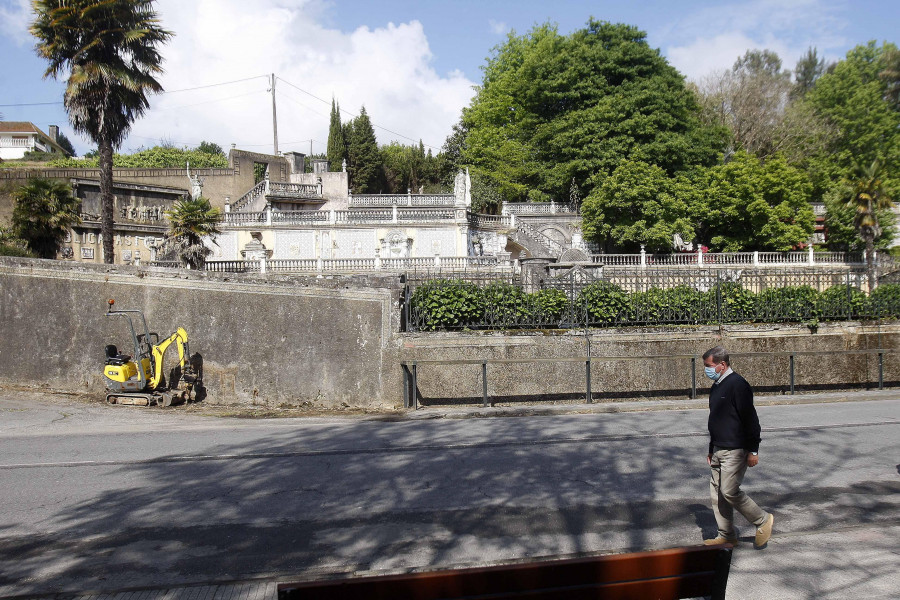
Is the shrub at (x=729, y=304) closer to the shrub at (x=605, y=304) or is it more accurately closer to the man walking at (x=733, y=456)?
the shrub at (x=605, y=304)

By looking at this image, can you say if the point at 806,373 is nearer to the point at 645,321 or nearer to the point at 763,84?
the point at 645,321

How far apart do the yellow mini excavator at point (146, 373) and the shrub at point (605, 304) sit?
9461 millimetres

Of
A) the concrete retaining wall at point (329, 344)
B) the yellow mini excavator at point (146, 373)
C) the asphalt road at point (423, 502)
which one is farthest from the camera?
the yellow mini excavator at point (146, 373)

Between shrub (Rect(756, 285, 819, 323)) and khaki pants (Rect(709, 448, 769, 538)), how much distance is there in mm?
11505

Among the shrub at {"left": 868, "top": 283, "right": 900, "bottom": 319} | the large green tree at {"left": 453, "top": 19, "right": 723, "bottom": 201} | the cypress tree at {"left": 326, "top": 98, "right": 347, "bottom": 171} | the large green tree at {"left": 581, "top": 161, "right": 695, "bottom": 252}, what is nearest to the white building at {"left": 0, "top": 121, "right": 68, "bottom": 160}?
the cypress tree at {"left": 326, "top": 98, "right": 347, "bottom": 171}

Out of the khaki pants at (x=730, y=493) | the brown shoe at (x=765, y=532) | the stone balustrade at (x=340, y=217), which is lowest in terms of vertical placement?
the brown shoe at (x=765, y=532)

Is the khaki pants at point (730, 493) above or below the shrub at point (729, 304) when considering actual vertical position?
below

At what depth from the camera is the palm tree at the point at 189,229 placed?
75.6ft

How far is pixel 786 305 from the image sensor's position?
→ 16.3 meters

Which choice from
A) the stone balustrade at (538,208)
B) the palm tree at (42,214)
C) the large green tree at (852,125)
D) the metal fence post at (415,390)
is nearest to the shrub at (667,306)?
the metal fence post at (415,390)

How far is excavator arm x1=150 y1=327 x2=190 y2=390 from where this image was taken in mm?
15531

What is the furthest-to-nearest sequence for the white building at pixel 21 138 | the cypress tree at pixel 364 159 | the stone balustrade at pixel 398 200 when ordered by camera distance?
1. the white building at pixel 21 138
2. the cypress tree at pixel 364 159
3. the stone balustrade at pixel 398 200

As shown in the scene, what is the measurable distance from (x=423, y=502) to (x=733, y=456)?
10.6ft

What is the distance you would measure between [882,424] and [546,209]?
32.6 meters
